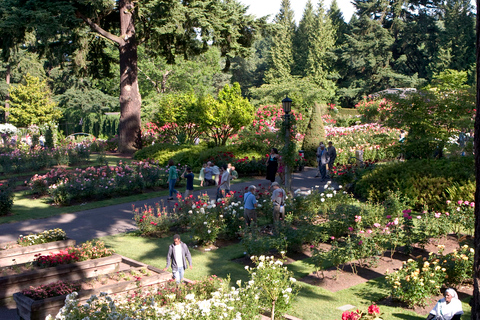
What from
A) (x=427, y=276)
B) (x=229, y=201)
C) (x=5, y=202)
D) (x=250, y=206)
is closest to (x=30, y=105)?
(x=5, y=202)

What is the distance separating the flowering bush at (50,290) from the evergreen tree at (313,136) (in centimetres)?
1648

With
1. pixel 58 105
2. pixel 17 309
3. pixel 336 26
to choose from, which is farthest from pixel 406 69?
pixel 17 309

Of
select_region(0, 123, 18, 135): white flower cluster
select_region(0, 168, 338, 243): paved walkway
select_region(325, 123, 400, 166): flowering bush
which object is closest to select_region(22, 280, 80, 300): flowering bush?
select_region(0, 168, 338, 243): paved walkway

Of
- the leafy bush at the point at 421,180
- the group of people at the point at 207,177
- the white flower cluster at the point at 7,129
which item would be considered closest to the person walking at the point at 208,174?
the group of people at the point at 207,177

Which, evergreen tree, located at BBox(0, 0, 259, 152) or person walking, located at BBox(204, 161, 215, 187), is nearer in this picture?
person walking, located at BBox(204, 161, 215, 187)

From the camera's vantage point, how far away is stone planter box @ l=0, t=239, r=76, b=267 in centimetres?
930

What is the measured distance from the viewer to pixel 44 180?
16906 mm

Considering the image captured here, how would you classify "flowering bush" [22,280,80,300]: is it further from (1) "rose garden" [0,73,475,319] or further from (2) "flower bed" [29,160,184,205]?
(2) "flower bed" [29,160,184,205]

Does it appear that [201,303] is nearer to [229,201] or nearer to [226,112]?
[229,201]

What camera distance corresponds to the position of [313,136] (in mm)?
22734

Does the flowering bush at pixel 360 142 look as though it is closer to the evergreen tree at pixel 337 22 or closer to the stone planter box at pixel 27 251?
the stone planter box at pixel 27 251

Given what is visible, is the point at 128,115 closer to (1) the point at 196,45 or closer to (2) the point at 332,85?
(1) the point at 196,45

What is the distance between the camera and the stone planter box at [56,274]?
7.93 m

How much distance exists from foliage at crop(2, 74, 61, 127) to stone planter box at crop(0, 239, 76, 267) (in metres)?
36.2
